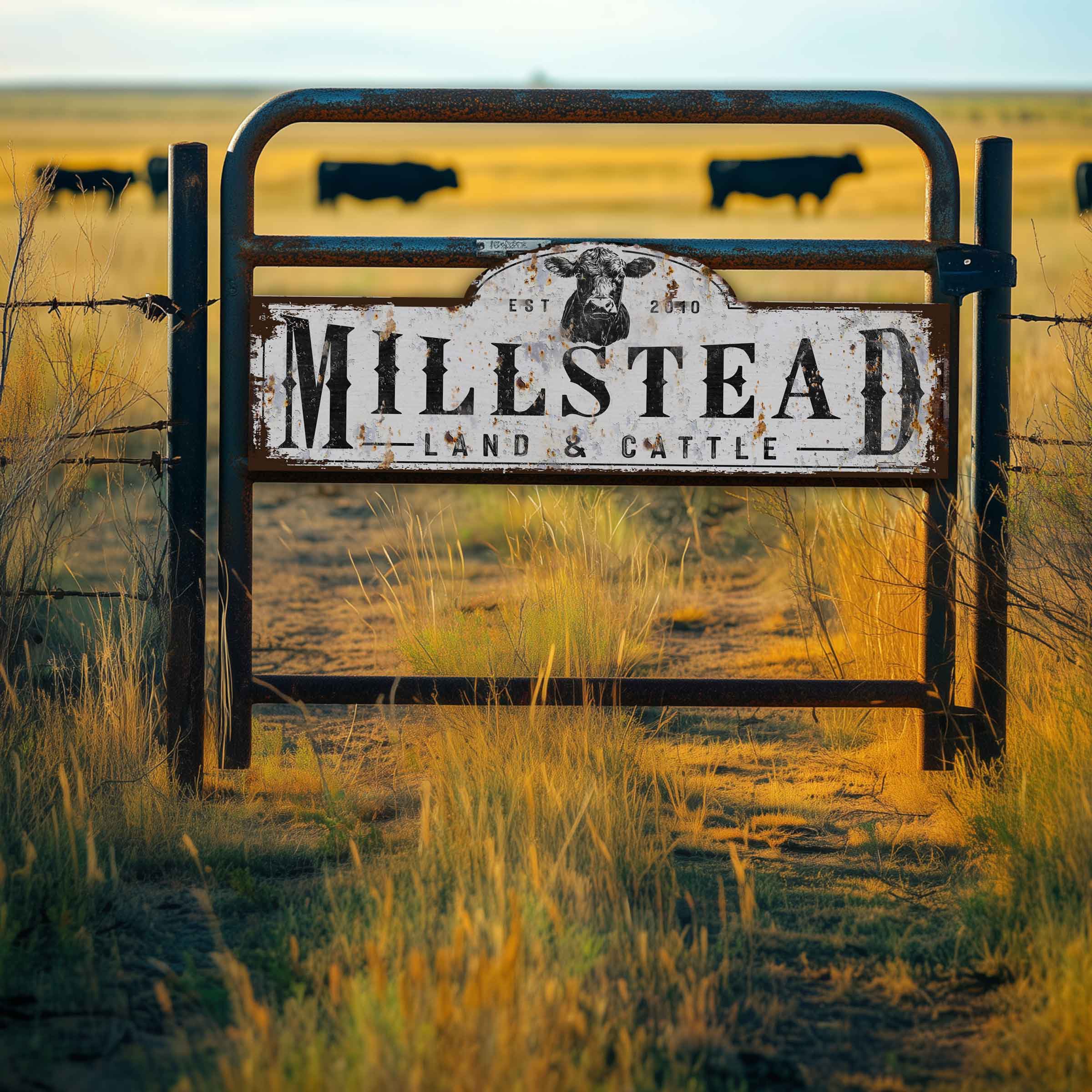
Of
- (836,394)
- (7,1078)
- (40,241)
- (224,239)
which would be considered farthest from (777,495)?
(7,1078)

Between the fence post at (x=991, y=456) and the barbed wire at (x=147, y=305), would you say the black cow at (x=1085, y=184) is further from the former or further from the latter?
the barbed wire at (x=147, y=305)

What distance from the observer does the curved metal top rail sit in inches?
148

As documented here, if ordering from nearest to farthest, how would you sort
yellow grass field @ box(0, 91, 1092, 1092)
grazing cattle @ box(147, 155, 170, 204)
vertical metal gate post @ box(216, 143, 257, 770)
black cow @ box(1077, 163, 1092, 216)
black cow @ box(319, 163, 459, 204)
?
yellow grass field @ box(0, 91, 1092, 1092) → vertical metal gate post @ box(216, 143, 257, 770) → black cow @ box(1077, 163, 1092, 216) → grazing cattle @ box(147, 155, 170, 204) → black cow @ box(319, 163, 459, 204)

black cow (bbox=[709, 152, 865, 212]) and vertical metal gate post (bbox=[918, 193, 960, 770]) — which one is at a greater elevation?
black cow (bbox=[709, 152, 865, 212])

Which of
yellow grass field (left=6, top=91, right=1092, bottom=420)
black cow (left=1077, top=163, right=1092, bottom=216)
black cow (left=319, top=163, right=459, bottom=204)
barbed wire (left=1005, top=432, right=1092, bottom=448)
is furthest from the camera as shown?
black cow (left=319, top=163, right=459, bottom=204)

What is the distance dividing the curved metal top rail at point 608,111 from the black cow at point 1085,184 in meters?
33.1

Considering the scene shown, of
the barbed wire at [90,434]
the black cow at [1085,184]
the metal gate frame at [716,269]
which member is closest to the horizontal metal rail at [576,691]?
the metal gate frame at [716,269]

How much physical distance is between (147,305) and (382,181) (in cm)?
4686

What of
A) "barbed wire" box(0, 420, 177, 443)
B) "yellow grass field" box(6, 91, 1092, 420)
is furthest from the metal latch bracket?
"barbed wire" box(0, 420, 177, 443)

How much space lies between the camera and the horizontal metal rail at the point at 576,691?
371 cm

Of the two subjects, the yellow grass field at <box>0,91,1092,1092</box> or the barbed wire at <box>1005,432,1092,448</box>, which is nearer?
the yellow grass field at <box>0,91,1092,1092</box>

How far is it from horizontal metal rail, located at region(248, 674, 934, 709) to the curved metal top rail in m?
1.39

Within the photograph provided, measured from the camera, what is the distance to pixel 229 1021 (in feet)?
8.08

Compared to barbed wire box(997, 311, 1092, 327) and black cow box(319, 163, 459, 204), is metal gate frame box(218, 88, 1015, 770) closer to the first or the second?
barbed wire box(997, 311, 1092, 327)
